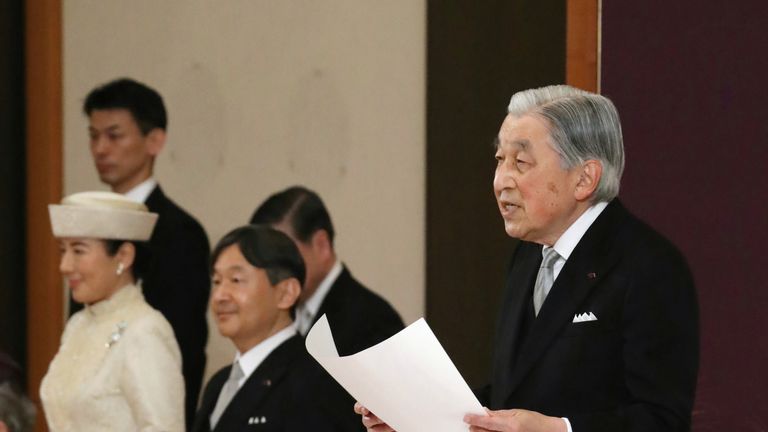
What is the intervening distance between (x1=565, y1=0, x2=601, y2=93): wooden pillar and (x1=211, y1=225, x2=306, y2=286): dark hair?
2.79ft

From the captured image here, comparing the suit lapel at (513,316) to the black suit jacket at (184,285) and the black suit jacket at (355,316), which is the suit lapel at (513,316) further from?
the black suit jacket at (184,285)

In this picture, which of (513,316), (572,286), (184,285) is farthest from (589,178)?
(184,285)

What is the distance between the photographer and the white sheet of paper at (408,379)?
2.07m

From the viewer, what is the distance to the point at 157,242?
12.9ft

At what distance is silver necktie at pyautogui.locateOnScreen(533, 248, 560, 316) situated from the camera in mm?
2371

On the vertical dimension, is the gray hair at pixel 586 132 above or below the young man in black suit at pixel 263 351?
above

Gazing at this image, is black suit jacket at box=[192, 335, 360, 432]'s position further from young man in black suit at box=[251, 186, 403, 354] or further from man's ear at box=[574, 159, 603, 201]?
man's ear at box=[574, 159, 603, 201]

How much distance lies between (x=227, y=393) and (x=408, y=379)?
1223mm

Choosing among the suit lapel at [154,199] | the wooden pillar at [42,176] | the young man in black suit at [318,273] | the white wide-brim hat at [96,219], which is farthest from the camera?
the wooden pillar at [42,176]

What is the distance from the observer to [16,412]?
10.5 ft

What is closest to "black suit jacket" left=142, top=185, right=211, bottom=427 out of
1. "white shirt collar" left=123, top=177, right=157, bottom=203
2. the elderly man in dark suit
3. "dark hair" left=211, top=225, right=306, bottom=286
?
"white shirt collar" left=123, top=177, right=157, bottom=203

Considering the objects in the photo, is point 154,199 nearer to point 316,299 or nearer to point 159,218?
point 159,218

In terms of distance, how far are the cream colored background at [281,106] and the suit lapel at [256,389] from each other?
1816 millimetres

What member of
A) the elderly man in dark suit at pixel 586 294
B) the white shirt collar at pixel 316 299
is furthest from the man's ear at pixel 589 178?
the white shirt collar at pixel 316 299
